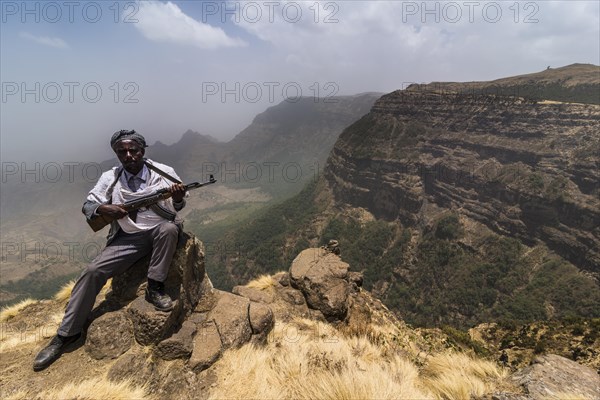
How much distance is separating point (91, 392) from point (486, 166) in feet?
363

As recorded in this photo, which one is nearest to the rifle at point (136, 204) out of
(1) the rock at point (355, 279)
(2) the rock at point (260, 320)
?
(2) the rock at point (260, 320)

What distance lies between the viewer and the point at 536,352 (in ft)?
44.8

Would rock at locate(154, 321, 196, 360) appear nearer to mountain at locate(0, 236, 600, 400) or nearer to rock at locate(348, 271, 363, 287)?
mountain at locate(0, 236, 600, 400)

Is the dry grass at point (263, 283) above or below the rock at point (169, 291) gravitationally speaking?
below

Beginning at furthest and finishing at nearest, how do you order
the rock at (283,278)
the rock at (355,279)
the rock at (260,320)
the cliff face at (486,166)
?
1. the cliff face at (486,166)
2. the rock at (355,279)
3. the rock at (283,278)
4. the rock at (260,320)

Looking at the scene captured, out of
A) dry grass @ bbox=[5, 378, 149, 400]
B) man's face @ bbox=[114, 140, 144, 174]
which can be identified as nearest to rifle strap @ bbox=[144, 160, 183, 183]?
man's face @ bbox=[114, 140, 144, 174]

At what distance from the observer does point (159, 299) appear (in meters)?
6.36

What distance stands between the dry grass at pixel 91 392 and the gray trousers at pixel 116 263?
125cm

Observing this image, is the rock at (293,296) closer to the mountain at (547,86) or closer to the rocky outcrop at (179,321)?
the rocky outcrop at (179,321)

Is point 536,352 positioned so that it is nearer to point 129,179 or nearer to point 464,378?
point 464,378

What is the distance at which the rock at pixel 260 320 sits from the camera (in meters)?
7.45

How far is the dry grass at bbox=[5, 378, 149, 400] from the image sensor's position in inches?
181

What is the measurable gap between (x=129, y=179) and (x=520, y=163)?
107992 mm

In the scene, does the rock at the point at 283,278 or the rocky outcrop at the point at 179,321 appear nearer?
the rocky outcrop at the point at 179,321
